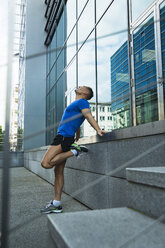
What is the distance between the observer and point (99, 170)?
10.4 ft

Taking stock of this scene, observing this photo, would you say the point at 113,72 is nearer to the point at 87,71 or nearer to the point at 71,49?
the point at 87,71

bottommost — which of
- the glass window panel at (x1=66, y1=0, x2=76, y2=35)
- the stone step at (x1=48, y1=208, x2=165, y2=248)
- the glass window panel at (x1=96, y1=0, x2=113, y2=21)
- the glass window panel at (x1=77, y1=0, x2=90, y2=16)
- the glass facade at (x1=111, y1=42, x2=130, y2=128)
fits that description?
the stone step at (x1=48, y1=208, x2=165, y2=248)

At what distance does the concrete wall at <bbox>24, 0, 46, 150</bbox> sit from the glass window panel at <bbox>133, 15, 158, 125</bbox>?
1061 centimetres

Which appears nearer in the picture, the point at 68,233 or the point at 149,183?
the point at 68,233

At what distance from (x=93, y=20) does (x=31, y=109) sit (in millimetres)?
9337

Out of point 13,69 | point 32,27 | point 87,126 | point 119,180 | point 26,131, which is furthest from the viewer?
point 32,27

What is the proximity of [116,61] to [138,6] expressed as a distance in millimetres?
924

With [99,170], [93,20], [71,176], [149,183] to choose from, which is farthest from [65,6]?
[149,183]

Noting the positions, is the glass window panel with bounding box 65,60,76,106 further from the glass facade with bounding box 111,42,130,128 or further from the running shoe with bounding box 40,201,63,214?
the running shoe with bounding box 40,201,63,214

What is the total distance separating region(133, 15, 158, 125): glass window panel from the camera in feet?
9.40

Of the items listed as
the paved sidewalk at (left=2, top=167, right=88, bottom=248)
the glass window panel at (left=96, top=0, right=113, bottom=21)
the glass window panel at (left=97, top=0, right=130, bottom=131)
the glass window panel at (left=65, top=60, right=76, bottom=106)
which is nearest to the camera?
the paved sidewalk at (left=2, top=167, right=88, bottom=248)

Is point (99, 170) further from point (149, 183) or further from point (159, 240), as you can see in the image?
point (159, 240)

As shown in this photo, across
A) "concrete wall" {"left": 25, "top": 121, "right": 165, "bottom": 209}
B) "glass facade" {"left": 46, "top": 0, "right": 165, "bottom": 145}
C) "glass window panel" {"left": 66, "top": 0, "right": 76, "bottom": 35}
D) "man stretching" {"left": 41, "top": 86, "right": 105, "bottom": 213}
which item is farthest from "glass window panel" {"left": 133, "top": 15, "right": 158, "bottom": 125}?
"glass window panel" {"left": 66, "top": 0, "right": 76, "bottom": 35}

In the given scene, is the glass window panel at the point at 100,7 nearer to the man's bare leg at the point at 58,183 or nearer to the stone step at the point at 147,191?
the man's bare leg at the point at 58,183
